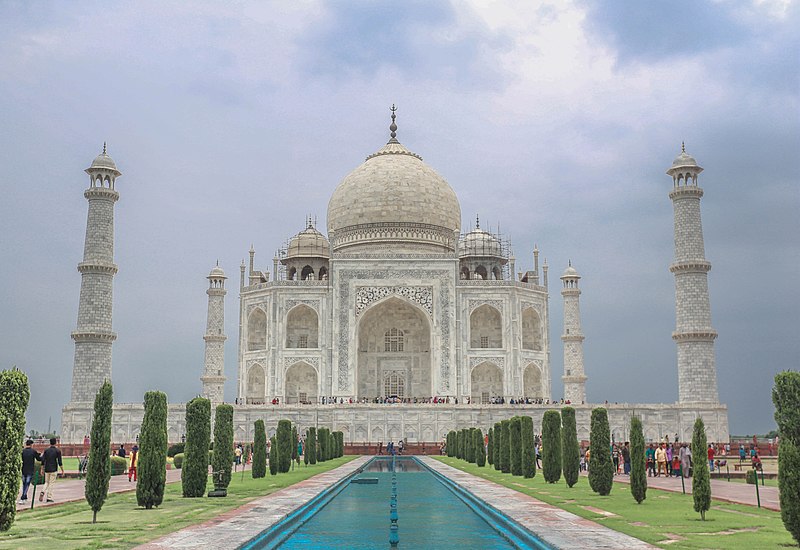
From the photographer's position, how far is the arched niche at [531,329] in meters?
34.3

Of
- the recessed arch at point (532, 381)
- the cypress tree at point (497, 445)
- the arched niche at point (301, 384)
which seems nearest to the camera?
the cypress tree at point (497, 445)

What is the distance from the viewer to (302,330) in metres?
34.2

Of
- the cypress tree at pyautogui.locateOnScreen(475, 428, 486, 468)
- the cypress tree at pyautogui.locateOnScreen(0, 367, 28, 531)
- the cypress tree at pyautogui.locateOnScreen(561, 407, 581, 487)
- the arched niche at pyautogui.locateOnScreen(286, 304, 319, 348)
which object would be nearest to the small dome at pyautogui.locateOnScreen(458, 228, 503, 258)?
the arched niche at pyautogui.locateOnScreen(286, 304, 319, 348)

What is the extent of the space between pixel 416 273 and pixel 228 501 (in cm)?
2281

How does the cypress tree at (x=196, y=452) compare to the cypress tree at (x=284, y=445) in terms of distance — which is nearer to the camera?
the cypress tree at (x=196, y=452)

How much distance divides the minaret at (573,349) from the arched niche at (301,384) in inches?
397

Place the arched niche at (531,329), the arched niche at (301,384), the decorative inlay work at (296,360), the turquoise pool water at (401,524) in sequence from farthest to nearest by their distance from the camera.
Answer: the arched niche at (531,329) → the arched niche at (301,384) → the decorative inlay work at (296,360) → the turquoise pool water at (401,524)

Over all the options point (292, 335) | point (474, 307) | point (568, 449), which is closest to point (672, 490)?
point (568, 449)

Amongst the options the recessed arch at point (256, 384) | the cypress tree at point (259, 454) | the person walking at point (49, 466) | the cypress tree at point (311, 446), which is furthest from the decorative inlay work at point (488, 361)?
the person walking at point (49, 466)

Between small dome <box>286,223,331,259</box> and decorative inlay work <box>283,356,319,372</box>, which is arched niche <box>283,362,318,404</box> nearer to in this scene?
decorative inlay work <box>283,356,319,372</box>

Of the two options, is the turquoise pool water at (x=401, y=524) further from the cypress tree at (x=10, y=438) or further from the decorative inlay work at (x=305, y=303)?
the decorative inlay work at (x=305, y=303)

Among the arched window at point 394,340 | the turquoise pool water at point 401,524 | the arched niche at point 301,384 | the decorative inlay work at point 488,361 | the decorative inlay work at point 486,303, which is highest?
the decorative inlay work at point 486,303

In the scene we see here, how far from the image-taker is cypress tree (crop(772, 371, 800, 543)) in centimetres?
652

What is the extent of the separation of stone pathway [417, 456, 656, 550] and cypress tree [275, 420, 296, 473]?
617 centimetres
